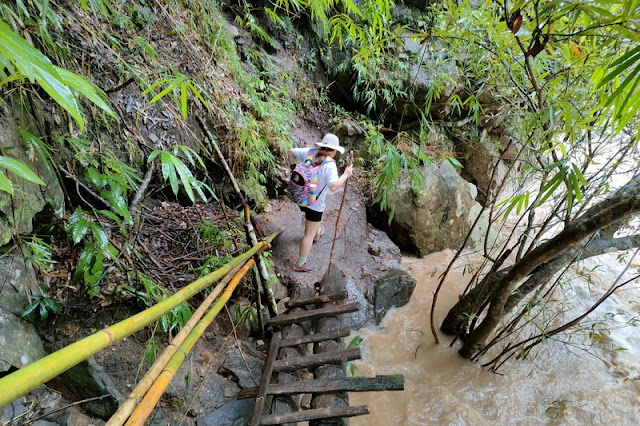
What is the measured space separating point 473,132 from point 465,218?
3.00 metres

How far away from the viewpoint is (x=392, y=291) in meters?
4.16

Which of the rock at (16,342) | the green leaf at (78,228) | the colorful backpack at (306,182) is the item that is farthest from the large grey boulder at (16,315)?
the colorful backpack at (306,182)

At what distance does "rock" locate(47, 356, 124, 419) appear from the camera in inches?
66.2

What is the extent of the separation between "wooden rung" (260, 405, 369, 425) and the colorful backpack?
2085 millimetres

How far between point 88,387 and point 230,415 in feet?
2.84

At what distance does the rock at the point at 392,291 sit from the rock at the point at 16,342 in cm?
329

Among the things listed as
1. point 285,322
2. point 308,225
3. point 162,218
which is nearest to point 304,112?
point 308,225

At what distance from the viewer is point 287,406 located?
1932 mm

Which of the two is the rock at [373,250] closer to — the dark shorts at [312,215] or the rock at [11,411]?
the dark shorts at [312,215]

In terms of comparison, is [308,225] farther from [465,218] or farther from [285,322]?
[465,218]

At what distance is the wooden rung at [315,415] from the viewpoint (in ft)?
5.67

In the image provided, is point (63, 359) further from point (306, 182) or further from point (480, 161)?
point (480, 161)

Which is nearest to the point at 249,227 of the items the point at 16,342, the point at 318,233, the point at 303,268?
the point at 16,342

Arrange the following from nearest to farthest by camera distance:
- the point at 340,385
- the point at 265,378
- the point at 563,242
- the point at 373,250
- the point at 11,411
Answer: the point at 11,411 → the point at 340,385 → the point at 265,378 → the point at 563,242 → the point at 373,250
